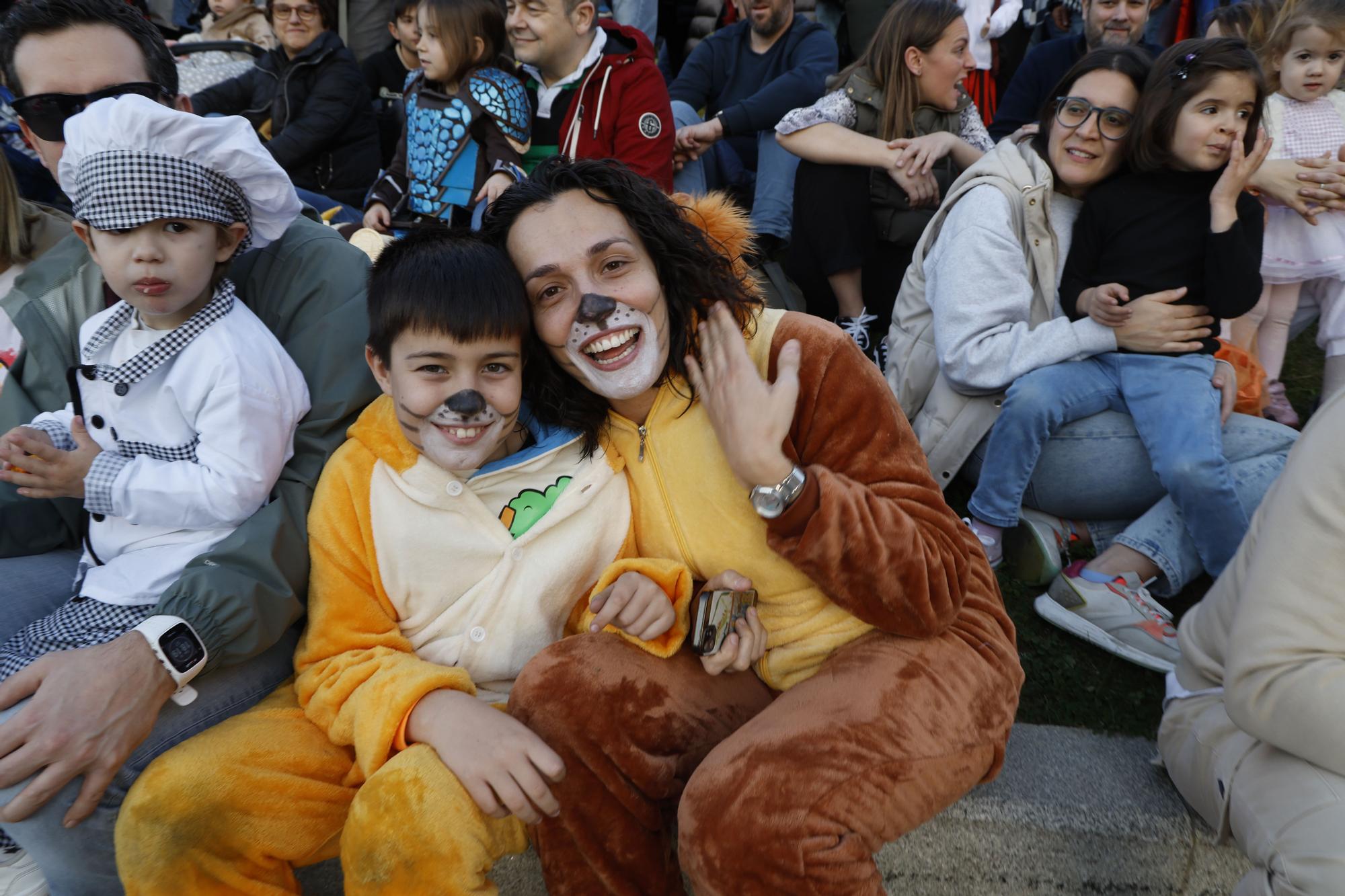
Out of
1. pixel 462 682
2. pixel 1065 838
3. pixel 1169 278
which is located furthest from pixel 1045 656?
pixel 462 682

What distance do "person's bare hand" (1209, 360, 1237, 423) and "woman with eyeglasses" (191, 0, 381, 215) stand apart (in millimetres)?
3953

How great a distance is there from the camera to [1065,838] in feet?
7.11

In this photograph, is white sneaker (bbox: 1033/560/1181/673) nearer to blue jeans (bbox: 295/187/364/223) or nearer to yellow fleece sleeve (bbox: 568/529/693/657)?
yellow fleece sleeve (bbox: 568/529/693/657)

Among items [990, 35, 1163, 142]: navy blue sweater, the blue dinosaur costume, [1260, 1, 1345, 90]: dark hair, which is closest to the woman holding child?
the blue dinosaur costume

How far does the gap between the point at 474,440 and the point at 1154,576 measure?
6.76 ft

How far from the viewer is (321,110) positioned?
5.05 metres

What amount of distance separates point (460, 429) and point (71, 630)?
0.83 metres

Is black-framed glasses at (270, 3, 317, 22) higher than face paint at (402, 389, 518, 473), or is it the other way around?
black-framed glasses at (270, 3, 317, 22)

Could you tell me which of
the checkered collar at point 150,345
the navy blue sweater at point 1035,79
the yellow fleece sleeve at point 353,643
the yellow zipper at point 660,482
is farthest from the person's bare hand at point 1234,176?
the checkered collar at point 150,345

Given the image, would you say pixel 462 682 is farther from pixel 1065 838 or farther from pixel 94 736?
pixel 1065 838

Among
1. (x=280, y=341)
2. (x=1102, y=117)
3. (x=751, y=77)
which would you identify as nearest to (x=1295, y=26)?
(x=1102, y=117)

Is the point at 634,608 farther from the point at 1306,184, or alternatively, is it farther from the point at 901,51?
the point at 1306,184

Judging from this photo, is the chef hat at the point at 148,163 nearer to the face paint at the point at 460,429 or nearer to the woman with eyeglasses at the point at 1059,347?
the face paint at the point at 460,429

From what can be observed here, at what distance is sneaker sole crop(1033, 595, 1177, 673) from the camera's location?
2682 mm
